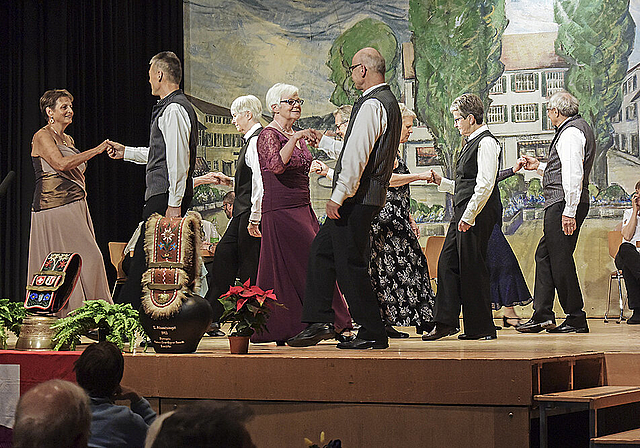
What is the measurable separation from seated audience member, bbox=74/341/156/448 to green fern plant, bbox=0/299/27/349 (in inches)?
71.6

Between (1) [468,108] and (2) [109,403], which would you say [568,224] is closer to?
(1) [468,108]

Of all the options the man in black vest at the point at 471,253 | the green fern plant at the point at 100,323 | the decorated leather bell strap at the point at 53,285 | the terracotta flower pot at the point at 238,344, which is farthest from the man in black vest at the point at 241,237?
the terracotta flower pot at the point at 238,344

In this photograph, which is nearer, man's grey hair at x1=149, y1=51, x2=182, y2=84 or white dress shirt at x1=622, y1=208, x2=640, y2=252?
man's grey hair at x1=149, y1=51, x2=182, y2=84

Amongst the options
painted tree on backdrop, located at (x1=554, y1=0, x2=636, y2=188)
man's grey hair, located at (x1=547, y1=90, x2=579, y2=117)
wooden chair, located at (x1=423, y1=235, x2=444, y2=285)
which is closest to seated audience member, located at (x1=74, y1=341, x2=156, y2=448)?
man's grey hair, located at (x1=547, y1=90, x2=579, y2=117)

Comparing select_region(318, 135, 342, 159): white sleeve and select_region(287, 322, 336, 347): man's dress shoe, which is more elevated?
select_region(318, 135, 342, 159): white sleeve

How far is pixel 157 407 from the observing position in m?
4.11

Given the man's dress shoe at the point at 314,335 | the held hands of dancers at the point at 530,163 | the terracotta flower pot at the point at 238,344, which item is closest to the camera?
the terracotta flower pot at the point at 238,344

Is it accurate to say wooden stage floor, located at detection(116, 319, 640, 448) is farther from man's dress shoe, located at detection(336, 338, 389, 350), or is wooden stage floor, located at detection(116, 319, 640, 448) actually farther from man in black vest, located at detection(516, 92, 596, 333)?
man in black vest, located at detection(516, 92, 596, 333)

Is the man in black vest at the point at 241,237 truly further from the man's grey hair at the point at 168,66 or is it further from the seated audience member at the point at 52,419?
the seated audience member at the point at 52,419

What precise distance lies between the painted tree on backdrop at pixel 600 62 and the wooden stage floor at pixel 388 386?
5312 mm

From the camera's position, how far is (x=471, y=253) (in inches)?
209

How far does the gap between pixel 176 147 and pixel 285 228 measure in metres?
0.79

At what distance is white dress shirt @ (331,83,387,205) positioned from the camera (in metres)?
4.34

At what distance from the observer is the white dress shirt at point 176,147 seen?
5242 millimetres
